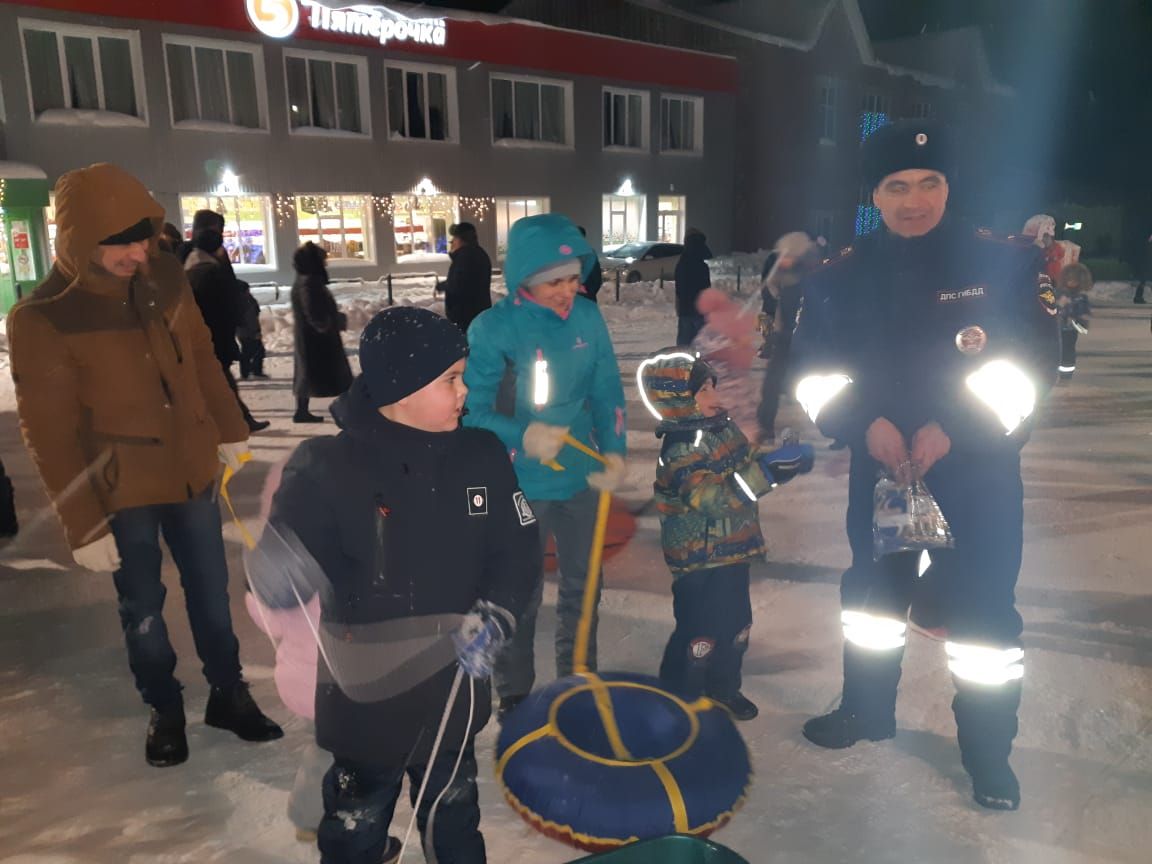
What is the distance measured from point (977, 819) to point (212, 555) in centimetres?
278

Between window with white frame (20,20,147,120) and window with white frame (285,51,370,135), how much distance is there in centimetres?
378

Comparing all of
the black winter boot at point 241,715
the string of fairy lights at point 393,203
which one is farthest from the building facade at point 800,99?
the black winter boot at point 241,715

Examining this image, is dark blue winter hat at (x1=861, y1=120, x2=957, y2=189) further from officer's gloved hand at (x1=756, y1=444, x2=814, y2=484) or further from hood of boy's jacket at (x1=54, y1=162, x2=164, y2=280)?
hood of boy's jacket at (x1=54, y1=162, x2=164, y2=280)

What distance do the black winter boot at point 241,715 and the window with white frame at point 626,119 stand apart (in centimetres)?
2816

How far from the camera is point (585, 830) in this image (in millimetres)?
2459

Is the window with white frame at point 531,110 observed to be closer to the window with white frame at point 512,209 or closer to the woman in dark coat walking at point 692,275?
the window with white frame at point 512,209

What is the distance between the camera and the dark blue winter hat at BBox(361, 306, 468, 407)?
2035 mm

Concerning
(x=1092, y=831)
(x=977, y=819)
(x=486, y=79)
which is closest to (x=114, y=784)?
(x=977, y=819)

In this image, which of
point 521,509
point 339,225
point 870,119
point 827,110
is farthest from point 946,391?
point 870,119

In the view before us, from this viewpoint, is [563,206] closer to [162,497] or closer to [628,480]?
[628,480]

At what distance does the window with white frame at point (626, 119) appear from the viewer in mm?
29312

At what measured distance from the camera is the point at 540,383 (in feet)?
10.8

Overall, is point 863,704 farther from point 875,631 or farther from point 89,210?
point 89,210

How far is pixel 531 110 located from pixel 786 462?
2658 centimetres
